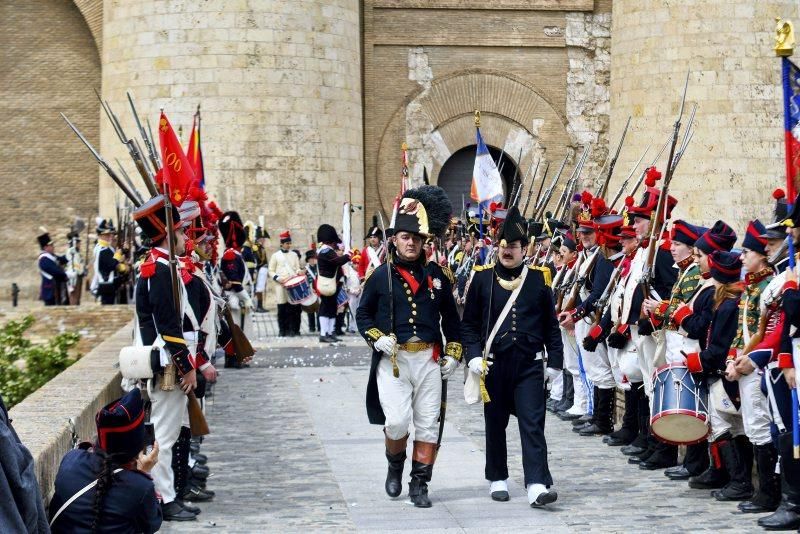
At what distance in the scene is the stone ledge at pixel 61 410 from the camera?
6363 mm

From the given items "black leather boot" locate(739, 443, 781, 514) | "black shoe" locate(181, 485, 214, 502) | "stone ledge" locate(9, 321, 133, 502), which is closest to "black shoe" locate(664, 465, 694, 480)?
"black leather boot" locate(739, 443, 781, 514)

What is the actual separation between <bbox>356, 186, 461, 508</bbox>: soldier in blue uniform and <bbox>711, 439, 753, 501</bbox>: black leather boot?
1.79 meters

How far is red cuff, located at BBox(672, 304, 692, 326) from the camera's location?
9148 mm

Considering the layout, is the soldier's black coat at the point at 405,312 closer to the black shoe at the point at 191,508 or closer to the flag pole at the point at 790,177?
the black shoe at the point at 191,508

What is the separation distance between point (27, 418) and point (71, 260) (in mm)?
18845

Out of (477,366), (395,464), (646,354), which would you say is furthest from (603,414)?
(395,464)

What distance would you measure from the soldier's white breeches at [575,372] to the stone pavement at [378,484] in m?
0.24

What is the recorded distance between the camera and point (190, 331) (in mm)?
8578

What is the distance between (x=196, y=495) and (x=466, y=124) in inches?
769

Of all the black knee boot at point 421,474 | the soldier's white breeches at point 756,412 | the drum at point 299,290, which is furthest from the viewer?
the drum at point 299,290

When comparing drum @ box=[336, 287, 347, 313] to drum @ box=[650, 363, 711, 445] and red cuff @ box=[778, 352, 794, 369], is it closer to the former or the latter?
drum @ box=[650, 363, 711, 445]

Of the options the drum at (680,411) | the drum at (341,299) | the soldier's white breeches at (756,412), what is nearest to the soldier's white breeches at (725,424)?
the drum at (680,411)

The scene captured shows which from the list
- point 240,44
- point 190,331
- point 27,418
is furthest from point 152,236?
point 240,44

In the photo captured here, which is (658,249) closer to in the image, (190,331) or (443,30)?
(190,331)
